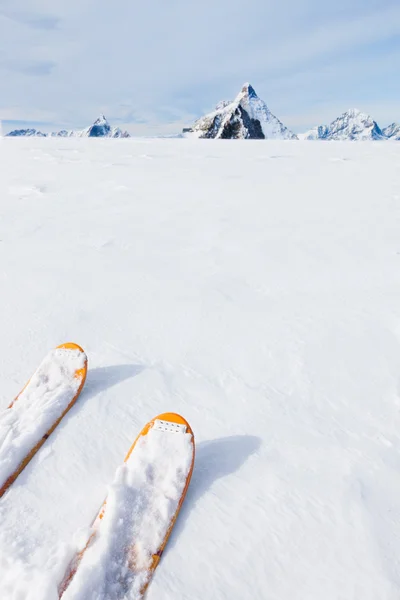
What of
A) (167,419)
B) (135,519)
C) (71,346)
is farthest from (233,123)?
(135,519)

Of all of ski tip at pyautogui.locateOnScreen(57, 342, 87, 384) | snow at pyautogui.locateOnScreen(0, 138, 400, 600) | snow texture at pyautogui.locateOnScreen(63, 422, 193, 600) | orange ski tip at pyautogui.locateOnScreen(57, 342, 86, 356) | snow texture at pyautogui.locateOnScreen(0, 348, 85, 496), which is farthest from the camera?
orange ski tip at pyautogui.locateOnScreen(57, 342, 86, 356)

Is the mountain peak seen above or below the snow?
above

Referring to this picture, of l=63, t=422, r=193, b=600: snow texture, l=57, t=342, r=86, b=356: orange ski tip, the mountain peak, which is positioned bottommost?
l=63, t=422, r=193, b=600: snow texture

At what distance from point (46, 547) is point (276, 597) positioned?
4.52ft

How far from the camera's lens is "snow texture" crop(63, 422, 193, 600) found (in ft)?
7.10

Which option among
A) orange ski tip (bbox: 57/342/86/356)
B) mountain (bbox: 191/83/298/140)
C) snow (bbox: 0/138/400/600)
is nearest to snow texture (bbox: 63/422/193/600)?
snow (bbox: 0/138/400/600)

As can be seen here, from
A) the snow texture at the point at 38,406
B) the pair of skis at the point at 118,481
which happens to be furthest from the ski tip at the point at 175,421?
the snow texture at the point at 38,406

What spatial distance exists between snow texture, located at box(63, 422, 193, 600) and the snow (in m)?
0.12

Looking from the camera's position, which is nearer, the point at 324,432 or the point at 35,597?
the point at 35,597

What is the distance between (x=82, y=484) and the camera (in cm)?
276

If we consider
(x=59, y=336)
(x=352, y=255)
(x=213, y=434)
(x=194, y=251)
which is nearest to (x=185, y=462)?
(x=213, y=434)

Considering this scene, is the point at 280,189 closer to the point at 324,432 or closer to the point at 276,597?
the point at 324,432

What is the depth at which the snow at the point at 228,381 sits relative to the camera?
2.35 m

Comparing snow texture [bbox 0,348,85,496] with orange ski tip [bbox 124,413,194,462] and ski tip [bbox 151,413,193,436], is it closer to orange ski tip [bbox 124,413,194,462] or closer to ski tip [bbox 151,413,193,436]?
orange ski tip [bbox 124,413,194,462]
